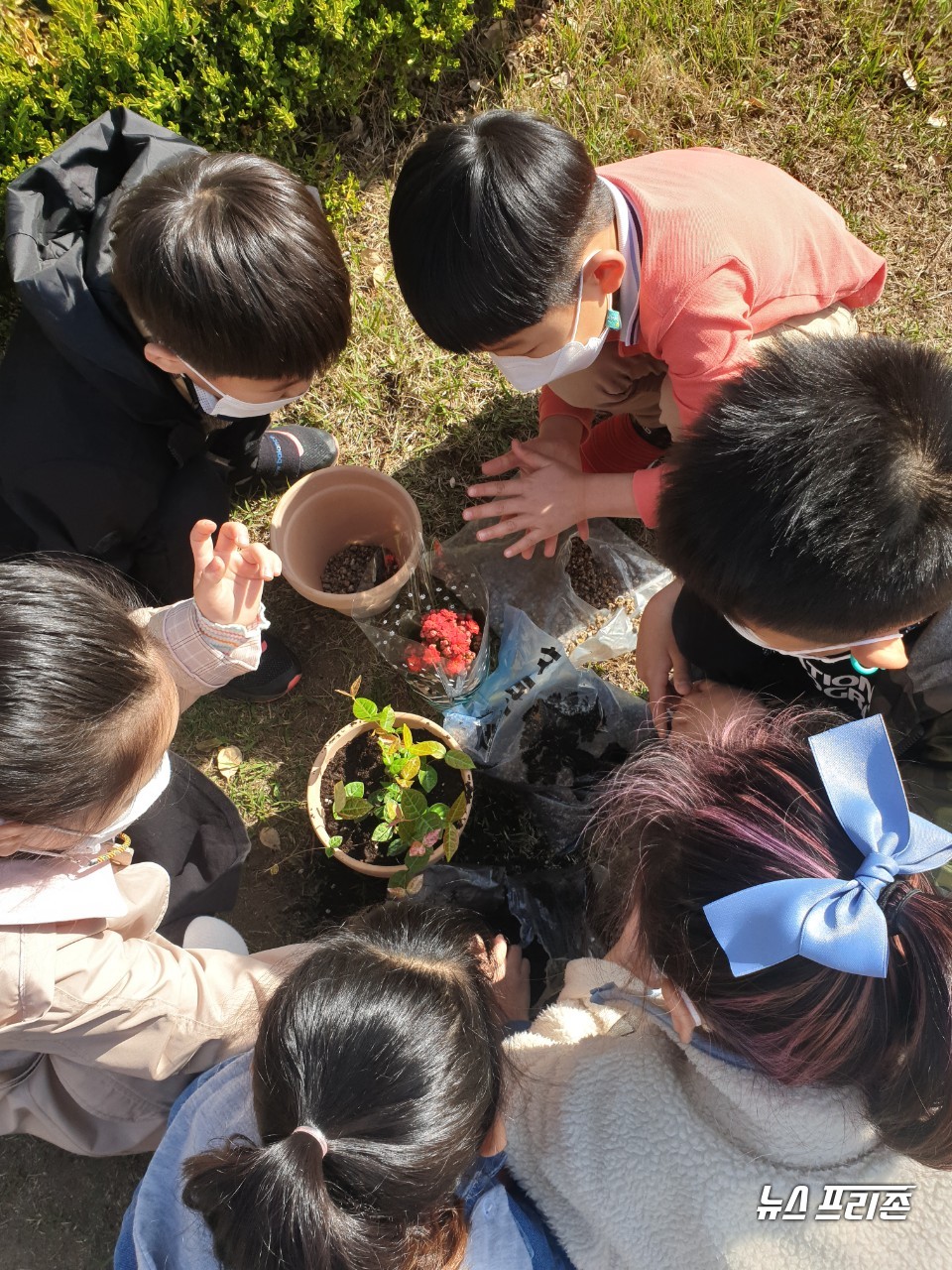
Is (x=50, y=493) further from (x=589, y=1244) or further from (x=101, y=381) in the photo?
A: (x=589, y=1244)

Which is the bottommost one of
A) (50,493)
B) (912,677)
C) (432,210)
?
(912,677)

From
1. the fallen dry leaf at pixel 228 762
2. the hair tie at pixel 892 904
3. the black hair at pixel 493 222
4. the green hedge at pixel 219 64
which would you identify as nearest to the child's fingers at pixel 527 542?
the black hair at pixel 493 222

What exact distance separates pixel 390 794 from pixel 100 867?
0.66 metres

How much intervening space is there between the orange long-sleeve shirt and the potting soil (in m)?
0.92

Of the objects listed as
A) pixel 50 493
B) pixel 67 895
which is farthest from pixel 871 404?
pixel 50 493

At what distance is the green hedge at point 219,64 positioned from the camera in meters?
2.32

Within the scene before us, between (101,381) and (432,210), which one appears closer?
(432,210)

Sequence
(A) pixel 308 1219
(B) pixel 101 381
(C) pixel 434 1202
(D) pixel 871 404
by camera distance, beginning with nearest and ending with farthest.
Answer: (A) pixel 308 1219, (C) pixel 434 1202, (D) pixel 871 404, (B) pixel 101 381

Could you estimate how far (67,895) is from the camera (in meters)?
1.53

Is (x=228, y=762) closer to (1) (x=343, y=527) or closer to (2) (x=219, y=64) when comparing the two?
(1) (x=343, y=527)

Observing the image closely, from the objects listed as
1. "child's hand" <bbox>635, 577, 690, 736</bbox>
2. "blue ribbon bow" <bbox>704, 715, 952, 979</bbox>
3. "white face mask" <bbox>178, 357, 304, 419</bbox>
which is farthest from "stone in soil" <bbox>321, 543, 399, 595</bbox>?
"blue ribbon bow" <bbox>704, 715, 952, 979</bbox>

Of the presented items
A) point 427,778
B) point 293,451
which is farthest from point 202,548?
point 293,451

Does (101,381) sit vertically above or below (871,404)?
below

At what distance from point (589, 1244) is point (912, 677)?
132 cm
